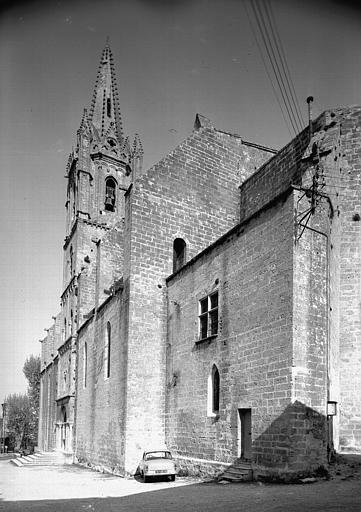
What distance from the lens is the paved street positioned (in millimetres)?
10031

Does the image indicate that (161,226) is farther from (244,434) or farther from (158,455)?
(244,434)

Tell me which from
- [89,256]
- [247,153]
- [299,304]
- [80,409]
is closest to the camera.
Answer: [299,304]

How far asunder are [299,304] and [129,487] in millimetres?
7607

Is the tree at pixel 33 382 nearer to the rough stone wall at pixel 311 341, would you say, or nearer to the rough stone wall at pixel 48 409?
the rough stone wall at pixel 48 409

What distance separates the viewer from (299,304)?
13.4 metres

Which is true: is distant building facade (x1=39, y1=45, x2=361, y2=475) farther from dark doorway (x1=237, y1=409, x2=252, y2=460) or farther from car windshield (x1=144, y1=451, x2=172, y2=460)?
car windshield (x1=144, y1=451, x2=172, y2=460)

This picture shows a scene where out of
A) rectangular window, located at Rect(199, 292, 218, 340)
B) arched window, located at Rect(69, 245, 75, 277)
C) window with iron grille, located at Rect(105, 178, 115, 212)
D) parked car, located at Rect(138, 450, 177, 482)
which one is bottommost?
parked car, located at Rect(138, 450, 177, 482)

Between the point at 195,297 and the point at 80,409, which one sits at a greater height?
the point at 195,297

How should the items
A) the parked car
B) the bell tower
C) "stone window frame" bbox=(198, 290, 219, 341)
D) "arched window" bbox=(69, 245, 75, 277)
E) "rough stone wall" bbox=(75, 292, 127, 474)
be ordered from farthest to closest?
"arched window" bbox=(69, 245, 75, 277) < the bell tower < "rough stone wall" bbox=(75, 292, 127, 474) < "stone window frame" bbox=(198, 290, 219, 341) < the parked car

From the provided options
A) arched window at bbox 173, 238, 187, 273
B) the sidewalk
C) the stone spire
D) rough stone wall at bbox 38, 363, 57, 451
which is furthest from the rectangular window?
the stone spire

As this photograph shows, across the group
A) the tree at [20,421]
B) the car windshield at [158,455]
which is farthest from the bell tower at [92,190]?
the tree at [20,421]

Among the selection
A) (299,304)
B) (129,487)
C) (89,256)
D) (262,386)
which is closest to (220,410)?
(262,386)

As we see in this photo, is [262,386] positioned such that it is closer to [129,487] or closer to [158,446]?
[129,487]

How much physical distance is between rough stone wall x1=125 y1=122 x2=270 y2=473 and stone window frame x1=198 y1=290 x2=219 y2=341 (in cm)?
281
